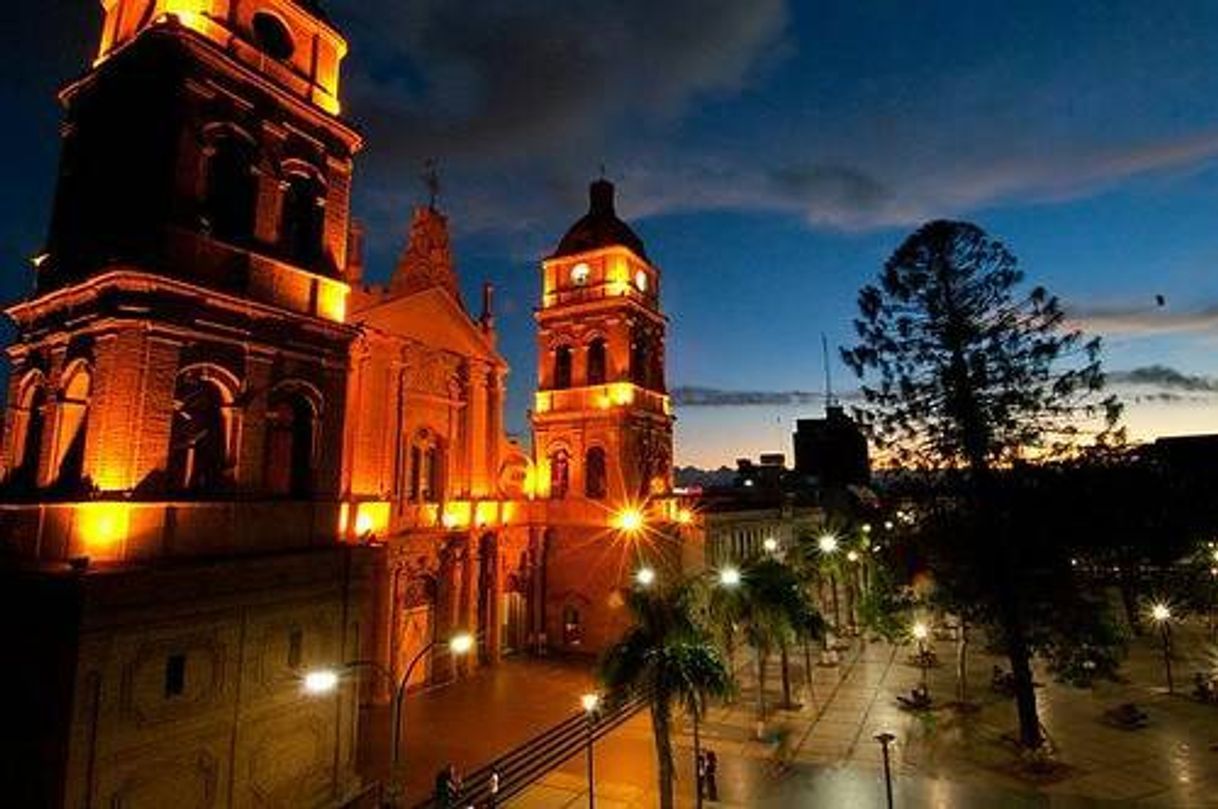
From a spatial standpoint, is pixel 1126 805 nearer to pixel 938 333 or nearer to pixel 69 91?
pixel 938 333

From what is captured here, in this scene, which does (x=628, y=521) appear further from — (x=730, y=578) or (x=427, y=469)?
(x=730, y=578)

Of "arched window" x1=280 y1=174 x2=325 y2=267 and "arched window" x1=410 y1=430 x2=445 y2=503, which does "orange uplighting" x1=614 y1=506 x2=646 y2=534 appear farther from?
"arched window" x1=280 y1=174 x2=325 y2=267

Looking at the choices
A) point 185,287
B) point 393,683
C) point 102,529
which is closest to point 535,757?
point 393,683

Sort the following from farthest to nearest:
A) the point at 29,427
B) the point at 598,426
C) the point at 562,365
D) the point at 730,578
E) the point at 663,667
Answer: the point at 562,365 → the point at 598,426 → the point at 730,578 → the point at 29,427 → the point at 663,667

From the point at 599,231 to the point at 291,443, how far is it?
25.0m

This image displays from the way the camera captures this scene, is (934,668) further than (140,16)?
Yes

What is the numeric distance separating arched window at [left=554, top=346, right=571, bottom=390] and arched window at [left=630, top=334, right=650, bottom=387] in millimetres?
3729

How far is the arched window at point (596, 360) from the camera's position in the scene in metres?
38.7

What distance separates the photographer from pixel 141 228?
16.7 m

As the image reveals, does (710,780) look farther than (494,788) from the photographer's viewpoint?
Yes

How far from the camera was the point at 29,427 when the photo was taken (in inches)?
720

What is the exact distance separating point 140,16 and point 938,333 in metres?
26.6

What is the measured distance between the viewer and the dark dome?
3972 centimetres

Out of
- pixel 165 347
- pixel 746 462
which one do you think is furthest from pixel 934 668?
pixel 746 462
